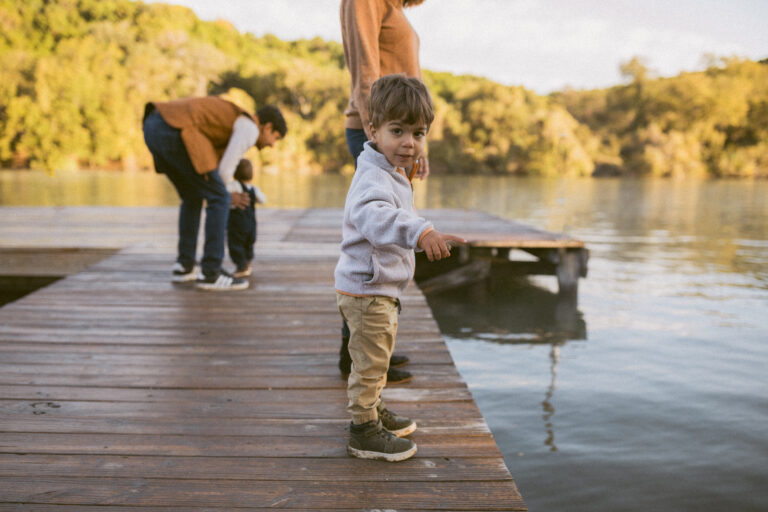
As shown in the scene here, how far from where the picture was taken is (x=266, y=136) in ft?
13.9

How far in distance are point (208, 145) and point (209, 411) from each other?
88.9 inches

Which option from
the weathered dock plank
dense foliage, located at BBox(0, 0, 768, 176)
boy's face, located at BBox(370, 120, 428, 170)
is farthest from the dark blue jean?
dense foliage, located at BBox(0, 0, 768, 176)

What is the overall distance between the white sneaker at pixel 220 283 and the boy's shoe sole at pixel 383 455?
2.65 meters

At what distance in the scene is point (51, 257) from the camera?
20.1 feet

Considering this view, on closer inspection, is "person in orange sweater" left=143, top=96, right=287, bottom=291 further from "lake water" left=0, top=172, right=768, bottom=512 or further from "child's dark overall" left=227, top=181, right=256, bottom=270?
"lake water" left=0, top=172, right=768, bottom=512

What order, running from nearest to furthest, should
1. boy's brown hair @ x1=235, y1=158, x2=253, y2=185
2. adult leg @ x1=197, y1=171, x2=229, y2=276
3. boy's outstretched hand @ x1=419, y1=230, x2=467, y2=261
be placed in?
boy's outstretched hand @ x1=419, y1=230, x2=467, y2=261 < adult leg @ x1=197, y1=171, x2=229, y2=276 < boy's brown hair @ x1=235, y1=158, x2=253, y2=185

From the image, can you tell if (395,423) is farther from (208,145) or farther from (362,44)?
(208,145)

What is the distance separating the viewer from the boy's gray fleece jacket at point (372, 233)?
1797 millimetres

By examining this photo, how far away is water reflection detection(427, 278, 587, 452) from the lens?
18.5 ft

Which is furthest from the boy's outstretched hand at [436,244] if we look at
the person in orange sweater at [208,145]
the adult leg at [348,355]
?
the person in orange sweater at [208,145]

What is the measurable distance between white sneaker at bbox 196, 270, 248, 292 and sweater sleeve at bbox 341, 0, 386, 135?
227cm

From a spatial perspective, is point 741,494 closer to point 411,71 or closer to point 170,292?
point 411,71

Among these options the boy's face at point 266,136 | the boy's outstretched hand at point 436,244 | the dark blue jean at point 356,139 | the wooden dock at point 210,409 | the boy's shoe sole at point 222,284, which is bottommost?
the wooden dock at point 210,409

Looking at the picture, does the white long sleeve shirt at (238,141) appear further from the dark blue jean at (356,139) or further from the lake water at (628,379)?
the lake water at (628,379)
